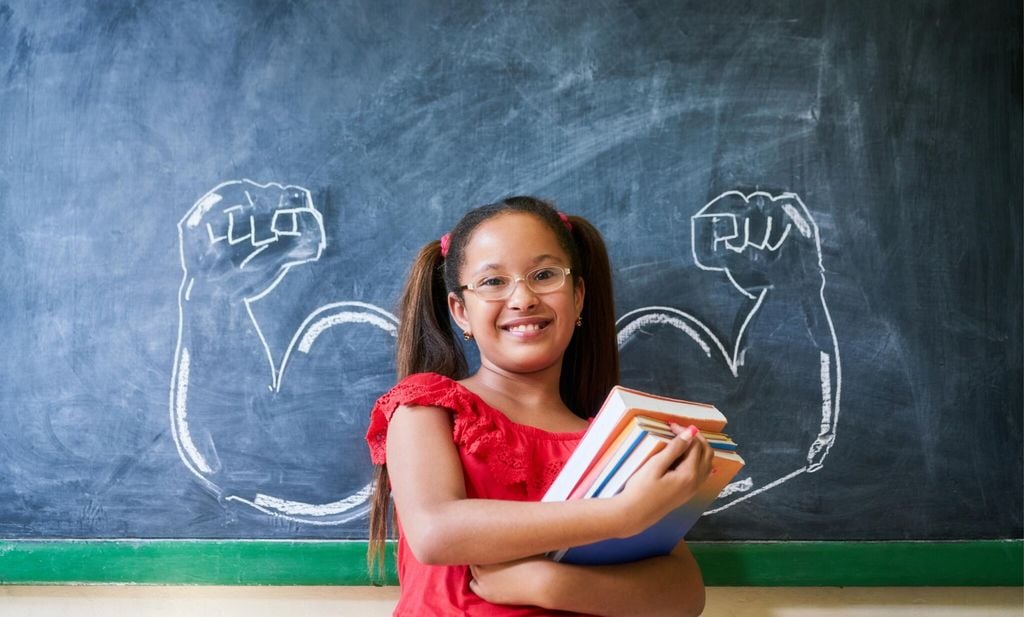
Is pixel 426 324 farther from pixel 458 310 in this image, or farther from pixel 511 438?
pixel 511 438

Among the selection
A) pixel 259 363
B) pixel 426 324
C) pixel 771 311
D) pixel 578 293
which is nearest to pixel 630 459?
pixel 578 293

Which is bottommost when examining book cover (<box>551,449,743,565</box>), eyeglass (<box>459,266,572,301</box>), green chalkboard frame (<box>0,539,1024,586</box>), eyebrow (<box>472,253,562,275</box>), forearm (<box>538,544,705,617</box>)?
green chalkboard frame (<box>0,539,1024,586</box>)

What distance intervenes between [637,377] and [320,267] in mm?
579

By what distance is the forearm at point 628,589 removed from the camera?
103 cm

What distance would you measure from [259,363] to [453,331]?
1.16ft

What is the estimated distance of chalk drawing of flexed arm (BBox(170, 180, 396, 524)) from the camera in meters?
1.50

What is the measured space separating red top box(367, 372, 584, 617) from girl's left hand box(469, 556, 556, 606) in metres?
0.04

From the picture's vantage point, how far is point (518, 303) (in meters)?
1.20

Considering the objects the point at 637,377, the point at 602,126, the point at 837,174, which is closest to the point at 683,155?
the point at 602,126

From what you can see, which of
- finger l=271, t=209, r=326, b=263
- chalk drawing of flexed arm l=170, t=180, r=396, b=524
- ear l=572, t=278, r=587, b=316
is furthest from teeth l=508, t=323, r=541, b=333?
finger l=271, t=209, r=326, b=263

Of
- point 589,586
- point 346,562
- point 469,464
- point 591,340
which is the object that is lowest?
point 346,562

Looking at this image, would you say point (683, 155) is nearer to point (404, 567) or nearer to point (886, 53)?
point (886, 53)

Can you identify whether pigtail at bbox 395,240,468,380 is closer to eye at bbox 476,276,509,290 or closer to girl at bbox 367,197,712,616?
girl at bbox 367,197,712,616

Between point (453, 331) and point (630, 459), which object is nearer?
point (630, 459)
